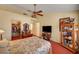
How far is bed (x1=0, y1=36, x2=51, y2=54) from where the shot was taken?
1.94 m

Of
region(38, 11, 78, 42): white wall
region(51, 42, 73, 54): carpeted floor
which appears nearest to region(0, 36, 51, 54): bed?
region(51, 42, 73, 54): carpeted floor

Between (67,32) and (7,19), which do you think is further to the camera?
(67,32)

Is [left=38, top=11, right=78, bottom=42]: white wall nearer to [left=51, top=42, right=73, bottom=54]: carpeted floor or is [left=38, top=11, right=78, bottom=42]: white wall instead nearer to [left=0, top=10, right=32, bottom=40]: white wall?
[left=51, top=42, right=73, bottom=54]: carpeted floor

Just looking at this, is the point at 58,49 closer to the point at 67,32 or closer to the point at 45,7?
the point at 67,32

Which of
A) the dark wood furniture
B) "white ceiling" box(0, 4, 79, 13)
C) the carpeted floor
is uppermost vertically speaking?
"white ceiling" box(0, 4, 79, 13)

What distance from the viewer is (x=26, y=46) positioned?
1.96 m

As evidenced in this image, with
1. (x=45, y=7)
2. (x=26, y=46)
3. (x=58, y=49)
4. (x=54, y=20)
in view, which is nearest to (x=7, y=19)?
(x=26, y=46)

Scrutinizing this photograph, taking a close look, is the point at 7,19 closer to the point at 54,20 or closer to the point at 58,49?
the point at 54,20

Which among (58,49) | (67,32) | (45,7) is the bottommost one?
(58,49)

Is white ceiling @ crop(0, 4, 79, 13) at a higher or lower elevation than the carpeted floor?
higher

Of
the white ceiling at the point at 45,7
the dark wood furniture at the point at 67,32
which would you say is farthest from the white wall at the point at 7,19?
the dark wood furniture at the point at 67,32

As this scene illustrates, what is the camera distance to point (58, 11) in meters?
2.02

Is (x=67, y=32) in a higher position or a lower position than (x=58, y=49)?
higher
